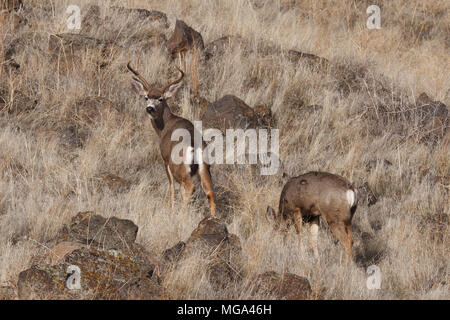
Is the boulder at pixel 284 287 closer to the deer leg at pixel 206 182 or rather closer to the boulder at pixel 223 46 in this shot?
the deer leg at pixel 206 182

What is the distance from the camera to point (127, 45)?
11.9 metres

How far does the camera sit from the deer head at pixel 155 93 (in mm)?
9273

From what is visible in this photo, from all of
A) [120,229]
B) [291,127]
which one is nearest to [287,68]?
[291,127]

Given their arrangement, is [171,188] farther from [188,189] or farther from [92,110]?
[92,110]

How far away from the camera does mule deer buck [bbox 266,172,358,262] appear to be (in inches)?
277

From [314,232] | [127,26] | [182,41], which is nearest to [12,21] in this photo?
[127,26]

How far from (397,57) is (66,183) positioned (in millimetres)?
8462

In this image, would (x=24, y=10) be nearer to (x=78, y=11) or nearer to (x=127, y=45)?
(x=78, y=11)

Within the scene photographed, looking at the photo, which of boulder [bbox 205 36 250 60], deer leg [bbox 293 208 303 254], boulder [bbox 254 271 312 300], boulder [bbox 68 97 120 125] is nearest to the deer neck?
boulder [bbox 68 97 120 125]

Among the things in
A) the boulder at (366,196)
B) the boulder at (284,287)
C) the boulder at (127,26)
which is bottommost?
the boulder at (366,196)

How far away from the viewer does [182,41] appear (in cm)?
1175

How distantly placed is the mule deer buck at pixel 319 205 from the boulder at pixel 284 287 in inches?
47.8

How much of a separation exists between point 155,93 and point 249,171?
160 centimetres

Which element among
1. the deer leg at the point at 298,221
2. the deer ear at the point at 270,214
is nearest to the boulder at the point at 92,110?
the deer ear at the point at 270,214
